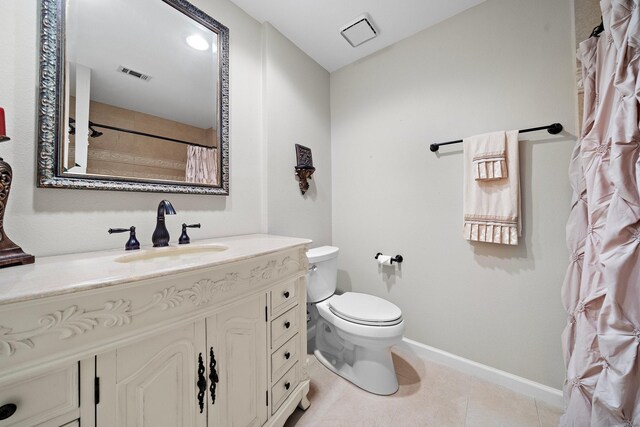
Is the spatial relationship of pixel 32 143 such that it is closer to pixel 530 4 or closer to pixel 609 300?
pixel 609 300

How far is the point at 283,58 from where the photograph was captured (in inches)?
66.6

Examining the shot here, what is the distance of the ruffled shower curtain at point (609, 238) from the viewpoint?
0.78m

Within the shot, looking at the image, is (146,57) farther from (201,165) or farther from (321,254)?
(321,254)

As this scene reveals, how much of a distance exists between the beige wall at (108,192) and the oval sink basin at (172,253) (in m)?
0.15

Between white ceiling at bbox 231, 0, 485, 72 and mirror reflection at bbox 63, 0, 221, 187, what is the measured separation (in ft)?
1.54

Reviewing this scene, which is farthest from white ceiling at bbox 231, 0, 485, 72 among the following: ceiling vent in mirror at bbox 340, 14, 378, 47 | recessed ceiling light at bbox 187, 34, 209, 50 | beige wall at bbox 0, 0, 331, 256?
recessed ceiling light at bbox 187, 34, 209, 50

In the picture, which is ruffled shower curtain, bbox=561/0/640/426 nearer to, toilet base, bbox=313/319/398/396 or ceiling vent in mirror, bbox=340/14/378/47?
toilet base, bbox=313/319/398/396

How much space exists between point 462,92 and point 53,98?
2.09 metres

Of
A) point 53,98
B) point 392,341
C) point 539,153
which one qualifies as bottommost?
point 392,341

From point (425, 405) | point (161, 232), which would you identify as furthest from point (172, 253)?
point (425, 405)

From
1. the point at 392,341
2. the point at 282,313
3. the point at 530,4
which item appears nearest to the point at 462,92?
the point at 530,4

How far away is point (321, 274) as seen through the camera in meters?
1.62

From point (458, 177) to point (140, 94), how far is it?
188 cm

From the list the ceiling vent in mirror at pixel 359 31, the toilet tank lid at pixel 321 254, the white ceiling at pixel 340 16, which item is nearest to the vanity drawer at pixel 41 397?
the toilet tank lid at pixel 321 254
